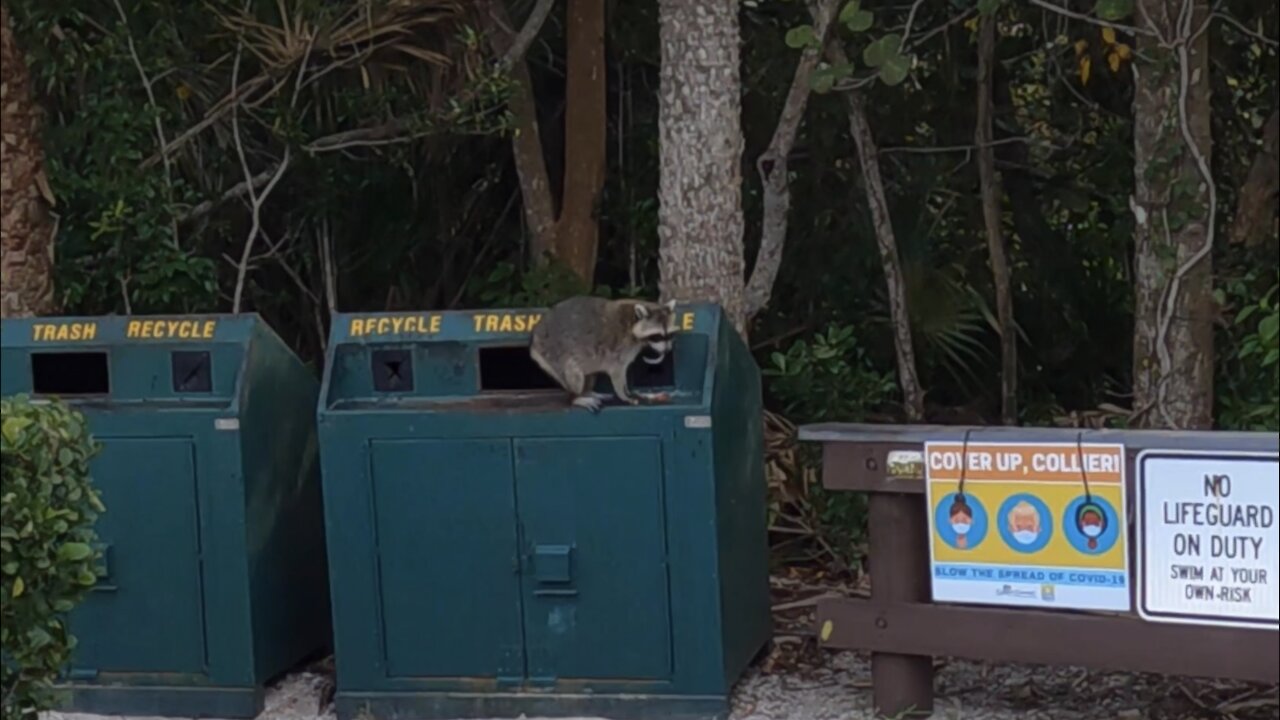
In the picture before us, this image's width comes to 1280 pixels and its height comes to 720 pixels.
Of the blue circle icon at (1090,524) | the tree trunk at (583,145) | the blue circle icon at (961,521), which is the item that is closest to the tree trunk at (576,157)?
the tree trunk at (583,145)

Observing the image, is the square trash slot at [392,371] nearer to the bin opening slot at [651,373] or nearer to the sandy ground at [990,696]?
the bin opening slot at [651,373]

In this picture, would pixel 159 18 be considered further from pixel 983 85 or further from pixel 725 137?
pixel 983 85

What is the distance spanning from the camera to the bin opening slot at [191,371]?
608 cm

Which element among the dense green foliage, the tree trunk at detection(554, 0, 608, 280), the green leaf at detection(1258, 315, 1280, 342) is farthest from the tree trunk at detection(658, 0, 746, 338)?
the green leaf at detection(1258, 315, 1280, 342)

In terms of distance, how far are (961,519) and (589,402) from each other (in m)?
1.27

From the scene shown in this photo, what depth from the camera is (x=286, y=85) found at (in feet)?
28.5

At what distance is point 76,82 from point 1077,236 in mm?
5424

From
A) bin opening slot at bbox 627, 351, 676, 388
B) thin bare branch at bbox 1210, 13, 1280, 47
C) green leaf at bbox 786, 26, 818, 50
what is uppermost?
thin bare branch at bbox 1210, 13, 1280, 47

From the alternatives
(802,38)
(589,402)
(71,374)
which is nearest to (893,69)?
(802,38)

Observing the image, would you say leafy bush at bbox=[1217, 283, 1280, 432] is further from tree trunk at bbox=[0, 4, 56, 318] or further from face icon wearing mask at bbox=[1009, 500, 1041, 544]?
tree trunk at bbox=[0, 4, 56, 318]

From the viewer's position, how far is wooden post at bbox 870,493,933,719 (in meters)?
5.55

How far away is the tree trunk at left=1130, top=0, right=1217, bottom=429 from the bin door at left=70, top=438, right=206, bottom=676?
12.2ft

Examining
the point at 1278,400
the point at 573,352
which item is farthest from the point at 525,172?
the point at 1278,400

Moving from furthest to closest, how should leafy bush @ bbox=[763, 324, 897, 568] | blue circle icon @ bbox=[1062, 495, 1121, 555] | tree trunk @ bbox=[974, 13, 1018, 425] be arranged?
1. tree trunk @ bbox=[974, 13, 1018, 425]
2. leafy bush @ bbox=[763, 324, 897, 568]
3. blue circle icon @ bbox=[1062, 495, 1121, 555]
